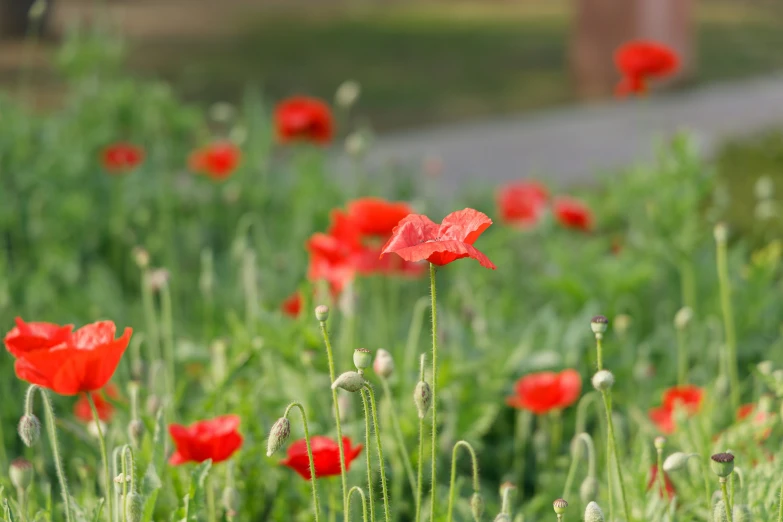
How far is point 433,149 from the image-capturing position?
6145 millimetres

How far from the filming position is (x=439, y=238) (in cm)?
125

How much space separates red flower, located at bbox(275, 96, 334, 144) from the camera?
3270 millimetres

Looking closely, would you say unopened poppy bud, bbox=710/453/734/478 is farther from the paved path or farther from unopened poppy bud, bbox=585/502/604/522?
the paved path

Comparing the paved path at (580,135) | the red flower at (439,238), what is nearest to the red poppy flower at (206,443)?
the red flower at (439,238)

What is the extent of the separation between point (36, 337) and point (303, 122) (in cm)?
194

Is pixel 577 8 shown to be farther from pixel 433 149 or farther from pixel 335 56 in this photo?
pixel 335 56

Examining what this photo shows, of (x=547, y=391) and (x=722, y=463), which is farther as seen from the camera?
(x=547, y=391)

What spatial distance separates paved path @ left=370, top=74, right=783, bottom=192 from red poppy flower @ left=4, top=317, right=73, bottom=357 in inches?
143

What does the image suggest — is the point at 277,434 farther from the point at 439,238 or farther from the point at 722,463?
the point at 722,463

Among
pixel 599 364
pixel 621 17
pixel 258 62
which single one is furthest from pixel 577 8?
pixel 599 364

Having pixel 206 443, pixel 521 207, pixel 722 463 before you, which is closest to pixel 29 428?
pixel 206 443

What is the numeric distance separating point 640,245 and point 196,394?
1.33m

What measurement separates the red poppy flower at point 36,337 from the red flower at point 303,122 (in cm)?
191

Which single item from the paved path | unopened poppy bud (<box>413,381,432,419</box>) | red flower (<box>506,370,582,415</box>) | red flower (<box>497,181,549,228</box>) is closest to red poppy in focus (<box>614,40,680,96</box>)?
red flower (<box>497,181,549,228</box>)
